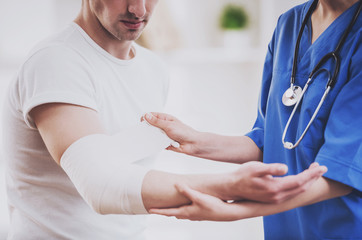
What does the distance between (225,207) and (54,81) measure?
16.2 inches

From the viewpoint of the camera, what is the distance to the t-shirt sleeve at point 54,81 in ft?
2.59

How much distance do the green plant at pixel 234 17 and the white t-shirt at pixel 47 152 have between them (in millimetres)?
1562

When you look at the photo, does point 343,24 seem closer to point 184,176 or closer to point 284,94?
point 284,94

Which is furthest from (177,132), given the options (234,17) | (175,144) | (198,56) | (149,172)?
(234,17)

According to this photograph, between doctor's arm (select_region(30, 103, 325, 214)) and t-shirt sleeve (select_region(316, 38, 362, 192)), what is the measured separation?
0.36 ft

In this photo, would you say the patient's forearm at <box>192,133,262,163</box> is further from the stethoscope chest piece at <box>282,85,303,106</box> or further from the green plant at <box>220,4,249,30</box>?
the green plant at <box>220,4,249,30</box>

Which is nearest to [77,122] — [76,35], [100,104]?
[100,104]

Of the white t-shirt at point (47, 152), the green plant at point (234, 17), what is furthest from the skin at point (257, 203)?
the green plant at point (234, 17)

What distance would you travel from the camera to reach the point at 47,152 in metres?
0.94

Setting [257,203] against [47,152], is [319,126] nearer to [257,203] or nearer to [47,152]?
[257,203]

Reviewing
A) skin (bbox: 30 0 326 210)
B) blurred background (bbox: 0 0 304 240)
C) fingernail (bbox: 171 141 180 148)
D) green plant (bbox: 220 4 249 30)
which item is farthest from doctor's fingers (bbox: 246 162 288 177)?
green plant (bbox: 220 4 249 30)

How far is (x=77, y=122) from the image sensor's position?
0.79 meters

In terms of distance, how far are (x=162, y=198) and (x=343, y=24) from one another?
21.2 inches

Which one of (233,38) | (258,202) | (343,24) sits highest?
(233,38)
